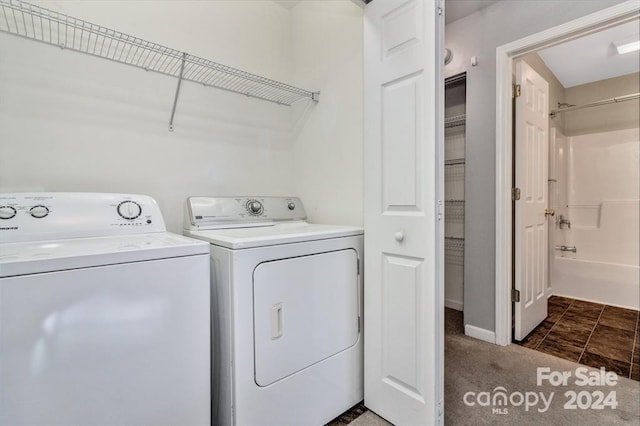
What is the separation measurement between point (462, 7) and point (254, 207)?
2134mm

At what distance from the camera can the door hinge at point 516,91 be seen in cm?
217

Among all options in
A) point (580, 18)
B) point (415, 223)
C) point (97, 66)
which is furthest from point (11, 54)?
point (580, 18)

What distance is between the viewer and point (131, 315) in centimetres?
→ 87

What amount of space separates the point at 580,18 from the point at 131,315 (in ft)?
8.96

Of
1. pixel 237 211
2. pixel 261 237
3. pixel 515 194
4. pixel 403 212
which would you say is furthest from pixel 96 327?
pixel 515 194

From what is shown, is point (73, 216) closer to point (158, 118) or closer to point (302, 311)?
point (158, 118)

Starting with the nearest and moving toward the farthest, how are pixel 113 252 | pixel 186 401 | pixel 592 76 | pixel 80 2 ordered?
pixel 113 252
pixel 186 401
pixel 80 2
pixel 592 76

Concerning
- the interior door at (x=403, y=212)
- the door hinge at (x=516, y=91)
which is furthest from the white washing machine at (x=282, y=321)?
the door hinge at (x=516, y=91)

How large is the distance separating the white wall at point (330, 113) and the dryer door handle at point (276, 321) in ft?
2.38

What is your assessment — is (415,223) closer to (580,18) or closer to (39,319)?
(39,319)

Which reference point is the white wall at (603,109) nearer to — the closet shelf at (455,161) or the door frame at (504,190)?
the closet shelf at (455,161)

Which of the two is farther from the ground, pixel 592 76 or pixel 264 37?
pixel 592 76

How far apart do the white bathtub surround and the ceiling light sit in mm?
1035

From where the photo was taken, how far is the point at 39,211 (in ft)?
3.73
